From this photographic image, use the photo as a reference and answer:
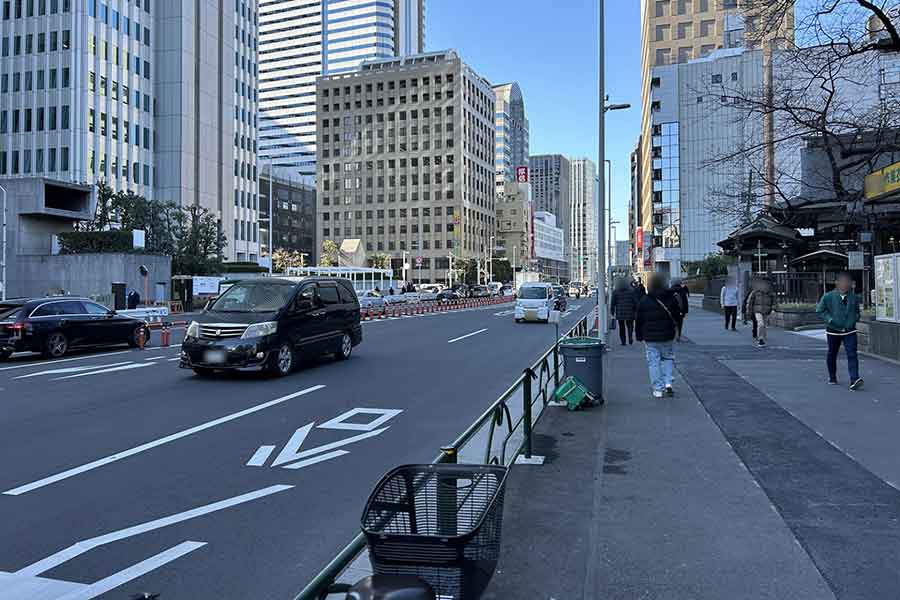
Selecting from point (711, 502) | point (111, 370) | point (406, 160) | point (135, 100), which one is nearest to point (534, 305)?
point (111, 370)

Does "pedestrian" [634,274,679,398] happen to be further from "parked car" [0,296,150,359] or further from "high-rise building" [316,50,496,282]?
"high-rise building" [316,50,496,282]

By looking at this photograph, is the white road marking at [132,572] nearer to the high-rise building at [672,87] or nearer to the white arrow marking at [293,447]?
the white arrow marking at [293,447]

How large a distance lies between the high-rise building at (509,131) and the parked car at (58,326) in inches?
5975

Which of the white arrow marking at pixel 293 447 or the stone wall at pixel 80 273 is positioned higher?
the stone wall at pixel 80 273

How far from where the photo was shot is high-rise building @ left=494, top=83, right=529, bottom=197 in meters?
175

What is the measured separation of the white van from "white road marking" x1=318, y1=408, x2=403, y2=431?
20.2 meters

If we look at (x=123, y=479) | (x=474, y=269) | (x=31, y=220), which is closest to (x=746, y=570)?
(x=123, y=479)

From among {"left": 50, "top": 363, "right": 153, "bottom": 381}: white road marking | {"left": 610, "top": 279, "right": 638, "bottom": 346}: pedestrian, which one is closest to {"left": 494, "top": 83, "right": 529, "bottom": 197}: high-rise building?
{"left": 610, "top": 279, "right": 638, "bottom": 346}: pedestrian

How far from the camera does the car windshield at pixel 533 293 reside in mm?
30031

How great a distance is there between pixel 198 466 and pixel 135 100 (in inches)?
Result: 2910

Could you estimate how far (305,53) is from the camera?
168 m

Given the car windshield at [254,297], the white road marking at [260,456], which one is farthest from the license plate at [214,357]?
the white road marking at [260,456]

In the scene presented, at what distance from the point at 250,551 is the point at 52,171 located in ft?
231

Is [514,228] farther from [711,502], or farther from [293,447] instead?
[711,502]
